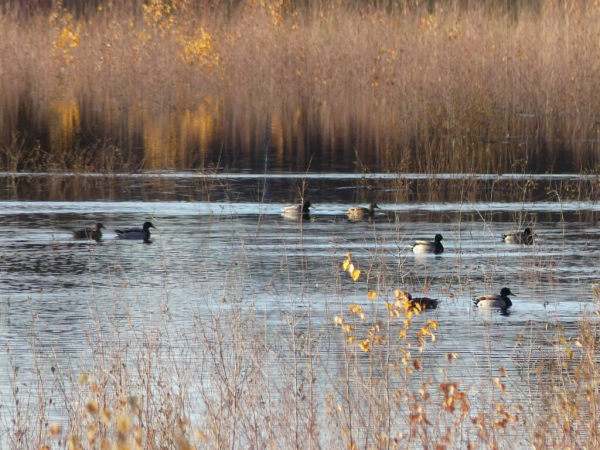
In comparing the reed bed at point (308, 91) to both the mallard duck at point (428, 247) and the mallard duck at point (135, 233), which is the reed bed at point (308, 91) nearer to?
the mallard duck at point (135, 233)

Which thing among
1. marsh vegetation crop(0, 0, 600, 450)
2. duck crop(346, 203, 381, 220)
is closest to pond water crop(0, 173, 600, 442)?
marsh vegetation crop(0, 0, 600, 450)

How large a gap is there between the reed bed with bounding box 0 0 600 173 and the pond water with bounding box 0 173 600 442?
1.33m

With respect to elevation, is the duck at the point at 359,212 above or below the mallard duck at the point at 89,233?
above

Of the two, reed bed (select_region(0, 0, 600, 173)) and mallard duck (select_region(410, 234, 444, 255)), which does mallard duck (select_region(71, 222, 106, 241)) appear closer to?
Answer: mallard duck (select_region(410, 234, 444, 255))

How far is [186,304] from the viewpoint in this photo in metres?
11.4

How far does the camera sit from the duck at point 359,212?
17250mm

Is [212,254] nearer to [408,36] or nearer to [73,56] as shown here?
[408,36]

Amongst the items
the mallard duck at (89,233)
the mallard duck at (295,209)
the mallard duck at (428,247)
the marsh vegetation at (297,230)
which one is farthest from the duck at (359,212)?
the mallard duck at (89,233)

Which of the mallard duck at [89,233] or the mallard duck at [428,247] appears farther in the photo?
the mallard duck at [89,233]

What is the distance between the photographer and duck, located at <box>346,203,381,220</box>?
679 inches

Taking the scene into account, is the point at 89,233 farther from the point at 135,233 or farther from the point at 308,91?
the point at 308,91

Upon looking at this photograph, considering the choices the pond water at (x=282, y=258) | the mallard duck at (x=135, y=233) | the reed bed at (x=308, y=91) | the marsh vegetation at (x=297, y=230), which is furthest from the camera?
the reed bed at (x=308, y=91)

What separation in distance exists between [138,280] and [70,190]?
7905 millimetres

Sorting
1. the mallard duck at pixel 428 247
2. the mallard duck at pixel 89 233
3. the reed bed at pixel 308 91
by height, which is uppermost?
the reed bed at pixel 308 91
